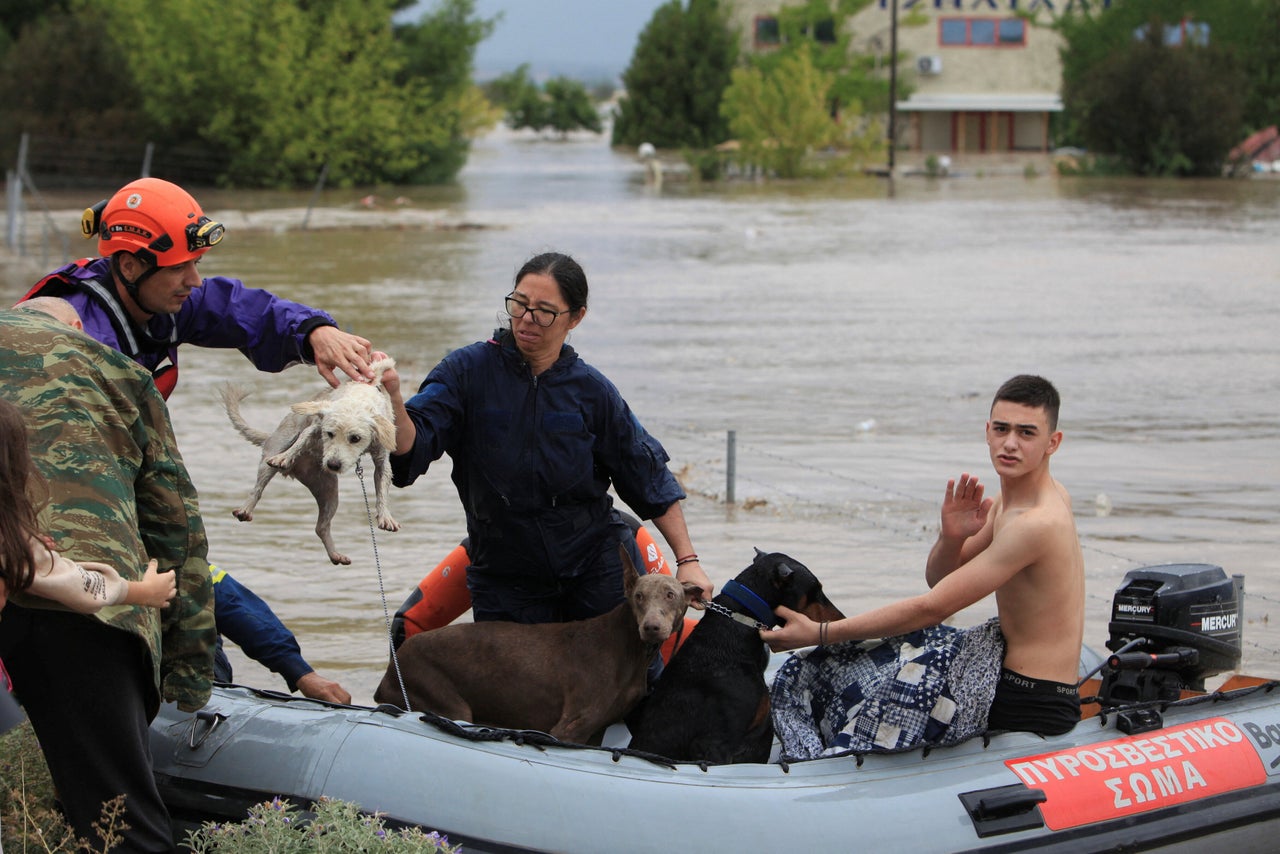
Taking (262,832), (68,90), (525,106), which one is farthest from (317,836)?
(525,106)

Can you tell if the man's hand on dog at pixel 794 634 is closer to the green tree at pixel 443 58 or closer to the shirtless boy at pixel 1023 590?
the shirtless boy at pixel 1023 590

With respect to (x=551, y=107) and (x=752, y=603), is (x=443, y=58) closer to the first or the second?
(x=752, y=603)

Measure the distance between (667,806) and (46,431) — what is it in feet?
6.23

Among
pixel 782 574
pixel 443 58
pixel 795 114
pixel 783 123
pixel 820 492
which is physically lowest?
pixel 820 492

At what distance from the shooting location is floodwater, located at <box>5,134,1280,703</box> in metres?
8.69

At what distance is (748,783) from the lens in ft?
14.1

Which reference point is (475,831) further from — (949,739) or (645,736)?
(949,739)

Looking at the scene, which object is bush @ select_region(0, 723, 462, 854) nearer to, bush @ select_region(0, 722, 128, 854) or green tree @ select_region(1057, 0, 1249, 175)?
bush @ select_region(0, 722, 128, 854)

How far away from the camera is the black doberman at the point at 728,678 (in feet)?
15.3

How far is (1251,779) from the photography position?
471cm

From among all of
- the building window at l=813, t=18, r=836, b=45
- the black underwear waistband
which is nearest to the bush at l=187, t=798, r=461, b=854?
the black underwear waistband

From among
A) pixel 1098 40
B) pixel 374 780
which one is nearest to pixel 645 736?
pixel 374 780

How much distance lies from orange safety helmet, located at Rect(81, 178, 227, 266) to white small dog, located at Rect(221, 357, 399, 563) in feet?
1.85

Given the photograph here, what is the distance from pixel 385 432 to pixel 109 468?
30.3 inches
